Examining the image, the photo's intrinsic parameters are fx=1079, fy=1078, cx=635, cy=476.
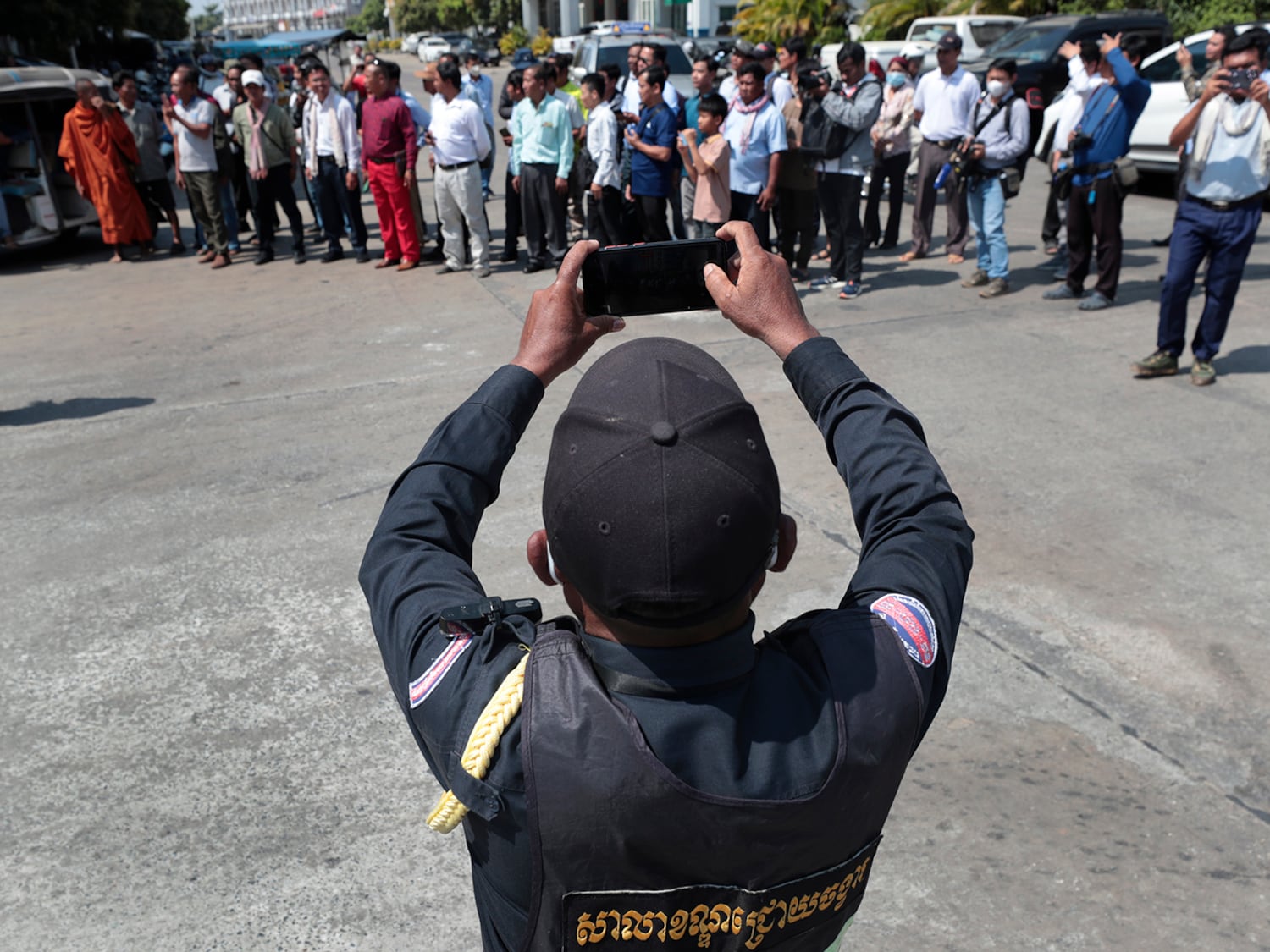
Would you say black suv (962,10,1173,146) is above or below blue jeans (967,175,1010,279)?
above

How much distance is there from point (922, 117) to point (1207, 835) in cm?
738

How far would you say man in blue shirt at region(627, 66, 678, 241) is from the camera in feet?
28.0

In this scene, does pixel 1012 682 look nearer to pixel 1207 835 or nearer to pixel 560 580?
pixel 1207 835

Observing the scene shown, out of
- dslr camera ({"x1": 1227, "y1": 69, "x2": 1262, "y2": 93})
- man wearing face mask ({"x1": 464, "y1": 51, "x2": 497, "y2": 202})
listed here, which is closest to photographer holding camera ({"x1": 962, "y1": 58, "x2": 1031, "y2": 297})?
dslr camera ({"x1": 1227, "y1": 69, "x2": 1262, "y2": 93})

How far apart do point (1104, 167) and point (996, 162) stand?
2.64 feet

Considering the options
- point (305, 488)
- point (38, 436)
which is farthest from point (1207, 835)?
point (38, 436)

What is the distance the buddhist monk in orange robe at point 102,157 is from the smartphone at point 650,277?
10.1 m

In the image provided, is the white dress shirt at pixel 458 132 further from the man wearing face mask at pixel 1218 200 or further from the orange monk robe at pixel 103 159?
the man wearing face mask at pixel 1218 200

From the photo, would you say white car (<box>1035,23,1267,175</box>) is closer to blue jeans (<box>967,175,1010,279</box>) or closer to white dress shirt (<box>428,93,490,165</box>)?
blue jeans (<box>967,175,1010,279</box>)

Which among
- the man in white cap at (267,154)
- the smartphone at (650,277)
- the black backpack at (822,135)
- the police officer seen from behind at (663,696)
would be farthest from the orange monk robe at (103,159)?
the police officer seen from behind at (663,696)

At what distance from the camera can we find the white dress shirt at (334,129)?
9656 mm

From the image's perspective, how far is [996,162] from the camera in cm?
796

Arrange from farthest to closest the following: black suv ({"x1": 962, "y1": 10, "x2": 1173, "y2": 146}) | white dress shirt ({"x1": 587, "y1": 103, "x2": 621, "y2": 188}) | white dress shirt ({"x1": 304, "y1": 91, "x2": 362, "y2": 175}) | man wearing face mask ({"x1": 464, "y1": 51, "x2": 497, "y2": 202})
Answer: black suv ({"x1": 962, "y1": 10, "x2": 1173, "y2": 146}) < man wearing face mask ({"x1": 464, "y1": 51, "x2": 497, "y2": 202}) < white dress shirt ({"x1": 304, "y1": 91, "x2": 362, "y2": 175}) < white dress shirt ({"x1": 587, "y1": 103, "x2": 621, "y2": 188})

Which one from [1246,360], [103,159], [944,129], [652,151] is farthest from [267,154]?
[1246,360]
